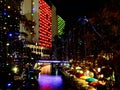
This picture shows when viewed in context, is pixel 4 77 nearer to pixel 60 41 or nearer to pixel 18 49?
pixel 18 49

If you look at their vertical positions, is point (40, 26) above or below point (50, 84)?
above

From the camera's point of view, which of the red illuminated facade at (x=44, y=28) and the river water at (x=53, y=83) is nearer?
the river water at (x=53, y=83)

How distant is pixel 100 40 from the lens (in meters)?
6.27

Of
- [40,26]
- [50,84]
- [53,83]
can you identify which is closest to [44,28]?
[40,26]

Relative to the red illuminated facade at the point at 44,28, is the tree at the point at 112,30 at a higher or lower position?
lower

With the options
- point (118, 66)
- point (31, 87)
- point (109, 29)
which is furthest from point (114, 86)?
point (31, 87)

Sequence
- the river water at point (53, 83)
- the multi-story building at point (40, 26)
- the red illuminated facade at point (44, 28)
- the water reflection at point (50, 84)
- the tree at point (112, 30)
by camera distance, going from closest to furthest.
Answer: the tree at point (112, 30), the river water at point (53, 83), the water reflection at point (50, 84), the multi-story building at point (40, 26), the red illuminated facade at point (44, 28)

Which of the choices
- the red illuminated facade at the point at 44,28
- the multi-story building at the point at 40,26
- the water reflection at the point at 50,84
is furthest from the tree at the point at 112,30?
the red illuminated facade at the point at 44,28

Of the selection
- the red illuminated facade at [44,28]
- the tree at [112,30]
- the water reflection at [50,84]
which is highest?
the red illuminated facade at [44,28]

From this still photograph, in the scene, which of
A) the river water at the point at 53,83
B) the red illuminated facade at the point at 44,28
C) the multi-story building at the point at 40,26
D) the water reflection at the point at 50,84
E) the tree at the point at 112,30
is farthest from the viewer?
the red illuminated facade at the point at 44,28

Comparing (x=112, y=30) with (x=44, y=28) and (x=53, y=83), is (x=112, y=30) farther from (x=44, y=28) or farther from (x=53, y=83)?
(x=44, y=28)

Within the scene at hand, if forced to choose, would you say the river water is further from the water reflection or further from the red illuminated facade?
the red illuminated facade

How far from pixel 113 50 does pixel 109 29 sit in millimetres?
409

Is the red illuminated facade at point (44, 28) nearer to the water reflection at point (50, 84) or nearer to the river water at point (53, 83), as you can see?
the river water at point (53, 83)
